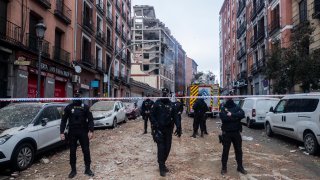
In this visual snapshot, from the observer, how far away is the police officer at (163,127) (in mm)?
6797

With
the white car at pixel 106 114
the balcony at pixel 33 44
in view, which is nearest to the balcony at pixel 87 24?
the balcony at pixel 33 44

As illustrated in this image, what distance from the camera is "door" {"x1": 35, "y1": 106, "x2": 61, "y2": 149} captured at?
820cm

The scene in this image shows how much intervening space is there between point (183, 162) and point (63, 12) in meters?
18.5

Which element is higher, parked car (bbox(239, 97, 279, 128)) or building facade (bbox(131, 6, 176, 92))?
building facade (bbox(131, 6, 176, 92))

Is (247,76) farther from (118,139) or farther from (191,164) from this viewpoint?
(191,164)

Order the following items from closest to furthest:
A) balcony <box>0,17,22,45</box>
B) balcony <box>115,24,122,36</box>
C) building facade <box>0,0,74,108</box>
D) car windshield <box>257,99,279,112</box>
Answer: balcony <box>0,17,22,45</box> < car windshield <box>257,99,279,112</box> < building facade <box>0,0,74,108</box> < balcony <box>115,24,122,36</box>

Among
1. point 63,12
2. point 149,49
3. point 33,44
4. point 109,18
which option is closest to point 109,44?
point 109,18

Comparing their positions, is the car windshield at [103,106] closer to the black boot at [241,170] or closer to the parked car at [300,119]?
the parked car at [300,119]

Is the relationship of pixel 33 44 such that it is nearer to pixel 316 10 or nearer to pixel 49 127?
pixel 49 127

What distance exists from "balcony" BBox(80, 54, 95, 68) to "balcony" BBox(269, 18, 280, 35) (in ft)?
54.4

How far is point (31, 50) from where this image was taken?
17.8 m

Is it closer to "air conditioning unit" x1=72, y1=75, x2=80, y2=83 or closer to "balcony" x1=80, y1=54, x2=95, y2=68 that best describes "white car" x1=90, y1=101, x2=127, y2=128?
"air conditioning unit" x1=72, y1=75, x2=80, y2=83

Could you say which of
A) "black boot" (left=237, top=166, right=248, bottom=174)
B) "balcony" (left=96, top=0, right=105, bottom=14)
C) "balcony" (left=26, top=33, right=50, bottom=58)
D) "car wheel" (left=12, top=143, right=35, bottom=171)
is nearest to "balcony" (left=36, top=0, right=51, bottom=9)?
"balcony" (left=26, top=33, right=50, bottom=58)

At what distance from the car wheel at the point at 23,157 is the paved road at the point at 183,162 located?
0.18 metres
